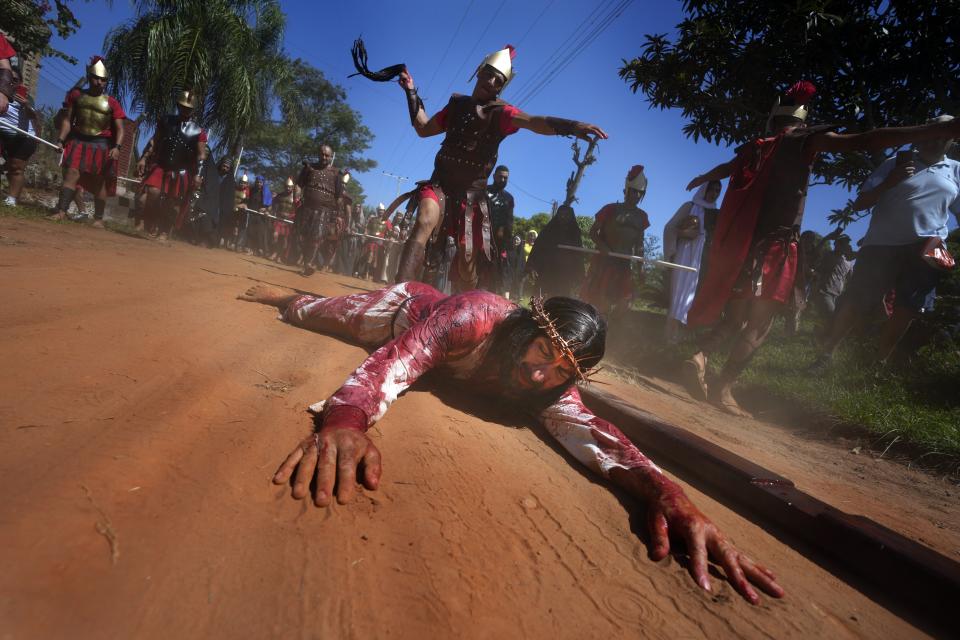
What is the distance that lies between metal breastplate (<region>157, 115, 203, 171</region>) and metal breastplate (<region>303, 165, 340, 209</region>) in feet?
5.76

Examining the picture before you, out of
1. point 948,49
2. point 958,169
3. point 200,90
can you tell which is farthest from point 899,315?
point 200,90

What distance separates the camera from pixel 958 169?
4.07 meters

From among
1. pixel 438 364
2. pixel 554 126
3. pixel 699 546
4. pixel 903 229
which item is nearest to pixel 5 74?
pixel 554 126

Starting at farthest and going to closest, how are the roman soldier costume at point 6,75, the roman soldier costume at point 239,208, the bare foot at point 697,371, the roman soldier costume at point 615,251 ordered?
the roman soldier costume at point 239,208 < the roman soldier costume at point 615,251 < the roman soldier costume at point 6,75 < the bare foot at point 697,371

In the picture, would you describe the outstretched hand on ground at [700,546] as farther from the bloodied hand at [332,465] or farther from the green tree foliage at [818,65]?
the green tree foliage at [818,65]

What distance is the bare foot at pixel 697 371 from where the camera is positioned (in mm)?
4012

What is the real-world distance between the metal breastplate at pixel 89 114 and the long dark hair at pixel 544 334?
6.96 m

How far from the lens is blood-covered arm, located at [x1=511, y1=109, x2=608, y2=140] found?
2.95 m

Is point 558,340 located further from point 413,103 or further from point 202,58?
point 202,58

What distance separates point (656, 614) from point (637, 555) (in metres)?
0.25

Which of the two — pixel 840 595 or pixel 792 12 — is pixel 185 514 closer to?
pixel 840 595

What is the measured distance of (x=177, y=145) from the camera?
7297mm

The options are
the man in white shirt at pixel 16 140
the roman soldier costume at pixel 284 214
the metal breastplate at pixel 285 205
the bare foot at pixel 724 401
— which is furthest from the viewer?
the metal breastplate at pixel 285 205

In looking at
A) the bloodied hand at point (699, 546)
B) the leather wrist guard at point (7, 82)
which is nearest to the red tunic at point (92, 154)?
the leather wrist guard at point (7, 82)
